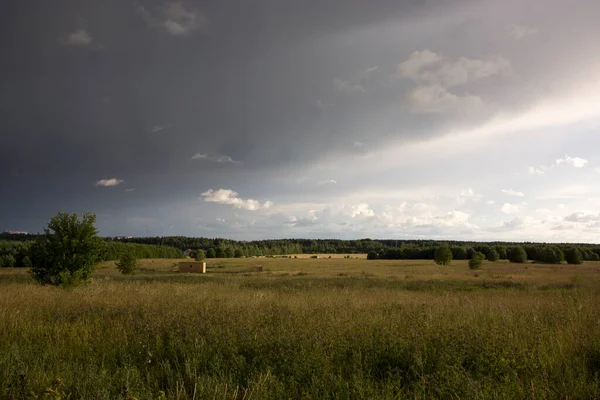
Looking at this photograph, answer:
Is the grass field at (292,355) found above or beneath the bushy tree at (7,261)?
above

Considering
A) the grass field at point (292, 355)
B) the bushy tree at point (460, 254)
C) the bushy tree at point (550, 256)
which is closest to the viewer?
the grass field at point (292, 355)

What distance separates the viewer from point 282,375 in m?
4.40

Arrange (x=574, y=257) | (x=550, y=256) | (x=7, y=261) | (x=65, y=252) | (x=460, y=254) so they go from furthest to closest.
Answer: (x=460, y=254) → (x=7, y=261) → (x=550, y=256) → (x=574, y=257) → (x=65, y=252)

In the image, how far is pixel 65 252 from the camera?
15.6 meters

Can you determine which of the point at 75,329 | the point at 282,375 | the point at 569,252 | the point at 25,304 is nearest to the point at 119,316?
the point at 75,329

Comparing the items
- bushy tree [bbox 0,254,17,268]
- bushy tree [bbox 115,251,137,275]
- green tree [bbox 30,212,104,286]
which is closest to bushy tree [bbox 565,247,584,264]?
bushy tree [bbox 115,251,137,275]

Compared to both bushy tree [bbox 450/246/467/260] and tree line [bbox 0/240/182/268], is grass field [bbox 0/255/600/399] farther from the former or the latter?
bushy tree [bbox 450/246/467/260]

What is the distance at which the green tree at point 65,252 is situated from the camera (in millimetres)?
15445

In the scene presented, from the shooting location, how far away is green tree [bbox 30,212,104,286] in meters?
15.4

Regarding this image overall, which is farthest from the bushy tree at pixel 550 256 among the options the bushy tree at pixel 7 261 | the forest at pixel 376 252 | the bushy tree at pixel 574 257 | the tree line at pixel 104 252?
the bushy tree at pixel 7 261

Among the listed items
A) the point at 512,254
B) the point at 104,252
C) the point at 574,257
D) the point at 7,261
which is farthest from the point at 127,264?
the point at 574,257

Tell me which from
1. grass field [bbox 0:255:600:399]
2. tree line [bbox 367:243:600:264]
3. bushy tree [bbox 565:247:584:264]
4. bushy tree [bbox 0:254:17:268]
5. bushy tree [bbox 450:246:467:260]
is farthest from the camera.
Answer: bushy tree [bbox 450:246:467:260]

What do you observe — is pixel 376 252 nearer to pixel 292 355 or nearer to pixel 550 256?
pixel 550 256

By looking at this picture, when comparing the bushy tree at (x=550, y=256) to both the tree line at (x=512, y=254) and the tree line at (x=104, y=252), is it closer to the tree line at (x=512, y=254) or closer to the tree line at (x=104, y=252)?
the tree line at (x=512, y=254)
